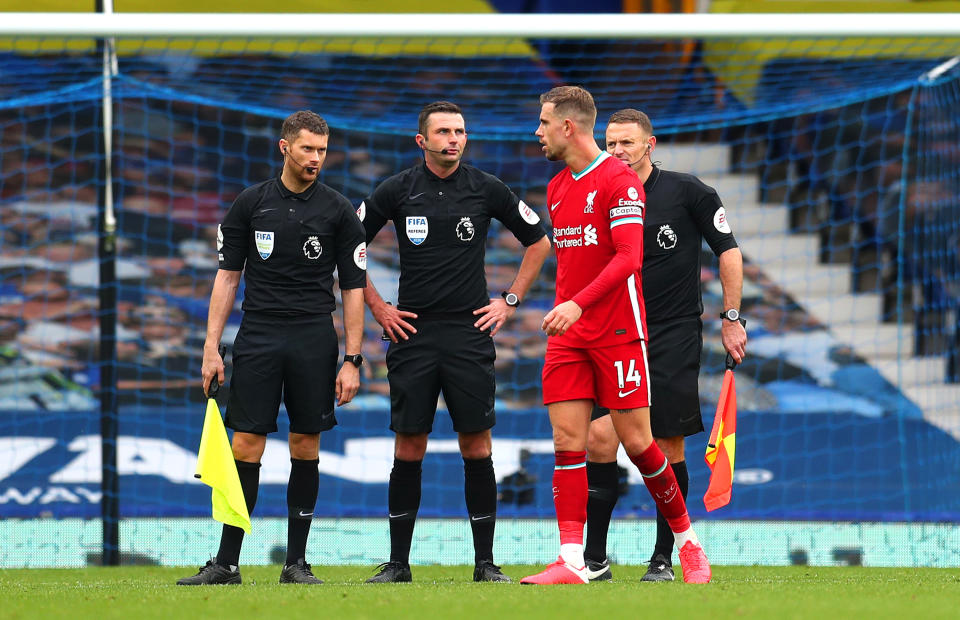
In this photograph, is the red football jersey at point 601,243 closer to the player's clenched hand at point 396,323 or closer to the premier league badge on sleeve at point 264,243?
the player's clenched hand at point 396,323

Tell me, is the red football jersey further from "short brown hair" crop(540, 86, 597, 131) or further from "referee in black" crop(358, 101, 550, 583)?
"referee in black" crop(358, 101, 550, 583)

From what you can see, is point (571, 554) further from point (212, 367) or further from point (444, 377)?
point (212, 367)

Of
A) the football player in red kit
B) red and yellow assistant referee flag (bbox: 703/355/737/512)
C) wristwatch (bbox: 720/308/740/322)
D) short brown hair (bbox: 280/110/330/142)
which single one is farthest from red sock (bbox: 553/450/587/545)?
short brown hair (bbox: 280/110/330/142)

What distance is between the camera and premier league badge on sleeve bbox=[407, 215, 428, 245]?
19.0ft

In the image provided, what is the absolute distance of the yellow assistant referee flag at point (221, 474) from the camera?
17.5 feet

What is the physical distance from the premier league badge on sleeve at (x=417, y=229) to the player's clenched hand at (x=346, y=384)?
0.66 meters

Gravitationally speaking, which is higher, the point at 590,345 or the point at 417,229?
the point at 417,229

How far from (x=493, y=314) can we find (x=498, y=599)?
1.59 m

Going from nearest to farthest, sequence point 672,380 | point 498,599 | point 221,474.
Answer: point 498,599 → point 221,474 → point 672,380

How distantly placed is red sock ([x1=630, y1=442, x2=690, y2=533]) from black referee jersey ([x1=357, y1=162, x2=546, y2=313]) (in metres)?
1.10

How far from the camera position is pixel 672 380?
5.89 m

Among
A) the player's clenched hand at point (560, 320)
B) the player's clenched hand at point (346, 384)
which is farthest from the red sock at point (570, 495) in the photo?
the player's clenched hand at point (346, 384)

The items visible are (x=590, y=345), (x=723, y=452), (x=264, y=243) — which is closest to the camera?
(x=590, y=345)

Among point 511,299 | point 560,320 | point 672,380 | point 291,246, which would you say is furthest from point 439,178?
point 672,380
